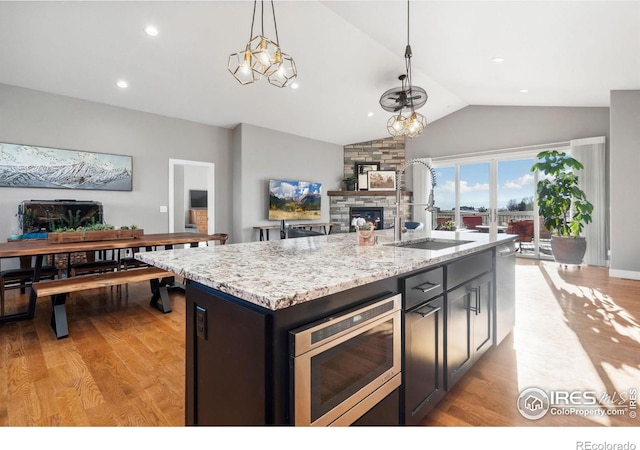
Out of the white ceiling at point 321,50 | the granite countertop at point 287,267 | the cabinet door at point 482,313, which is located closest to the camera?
the granite countertop at point 287,267

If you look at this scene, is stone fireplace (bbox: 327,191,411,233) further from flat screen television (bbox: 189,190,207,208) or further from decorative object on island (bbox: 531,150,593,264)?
flat screen television (bbox: 189,190,207,208)

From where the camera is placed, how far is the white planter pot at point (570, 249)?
5113mm

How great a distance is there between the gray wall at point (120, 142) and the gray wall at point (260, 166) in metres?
0.38

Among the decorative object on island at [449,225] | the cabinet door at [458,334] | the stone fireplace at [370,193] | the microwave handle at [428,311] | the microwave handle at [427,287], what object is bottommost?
the cabinet door at [458,334]

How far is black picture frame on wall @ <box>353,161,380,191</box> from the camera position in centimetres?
783

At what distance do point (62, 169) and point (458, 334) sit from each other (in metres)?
5.40

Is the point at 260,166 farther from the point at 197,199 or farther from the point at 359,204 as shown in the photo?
the point at 197,199

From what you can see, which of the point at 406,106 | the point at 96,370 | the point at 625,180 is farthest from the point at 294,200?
the point at 625,180

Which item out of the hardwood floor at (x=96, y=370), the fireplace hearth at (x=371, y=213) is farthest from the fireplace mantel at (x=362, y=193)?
the hardwood floor at (x=96, y=370)

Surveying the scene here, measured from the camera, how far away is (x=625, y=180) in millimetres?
4473

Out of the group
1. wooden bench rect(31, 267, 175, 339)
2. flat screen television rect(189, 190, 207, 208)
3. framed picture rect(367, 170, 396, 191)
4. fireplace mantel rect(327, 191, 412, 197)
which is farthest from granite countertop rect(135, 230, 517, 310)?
flat screen television rect(189, 190, 207, 208)

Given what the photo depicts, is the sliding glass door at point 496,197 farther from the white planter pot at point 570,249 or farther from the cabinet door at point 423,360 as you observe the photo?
the cabinet door at point 423,360

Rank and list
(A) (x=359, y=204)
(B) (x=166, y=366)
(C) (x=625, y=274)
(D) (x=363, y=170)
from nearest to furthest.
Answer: (B) (x=166, y=366), (C) (x=625, y=274), (A) (x=359, y=204), (D) (x=363, y=170)

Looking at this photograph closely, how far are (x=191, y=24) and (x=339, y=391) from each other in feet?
13.1
